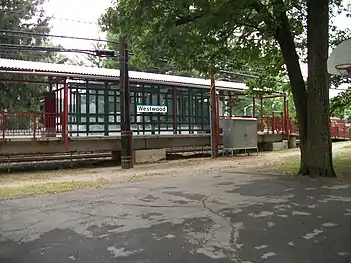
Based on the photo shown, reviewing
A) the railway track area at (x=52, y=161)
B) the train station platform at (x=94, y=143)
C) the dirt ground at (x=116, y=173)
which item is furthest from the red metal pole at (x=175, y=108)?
the dirt ground at (x=116, y=173)

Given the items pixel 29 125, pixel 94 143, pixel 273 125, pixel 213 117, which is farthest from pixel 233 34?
pixel 273 125

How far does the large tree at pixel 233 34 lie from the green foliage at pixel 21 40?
17.2 m

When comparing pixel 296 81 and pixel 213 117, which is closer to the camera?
pixel 296 81

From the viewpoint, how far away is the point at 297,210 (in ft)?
23.2

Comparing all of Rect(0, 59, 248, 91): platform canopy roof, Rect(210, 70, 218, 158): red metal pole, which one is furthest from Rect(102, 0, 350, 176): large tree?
Rect(210, 70, 218, 158): red metal pole

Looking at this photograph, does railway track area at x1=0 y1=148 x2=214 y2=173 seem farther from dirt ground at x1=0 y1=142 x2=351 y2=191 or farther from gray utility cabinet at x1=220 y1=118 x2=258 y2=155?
gray utility cabinet at x1=220 y1=118 x2=258 y2=155

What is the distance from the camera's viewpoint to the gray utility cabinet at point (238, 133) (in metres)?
21.6

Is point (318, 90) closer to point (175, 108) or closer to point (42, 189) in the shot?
point (42, 189)

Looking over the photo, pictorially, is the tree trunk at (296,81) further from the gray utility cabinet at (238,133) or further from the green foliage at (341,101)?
the gray utility cabinet at (238,133)

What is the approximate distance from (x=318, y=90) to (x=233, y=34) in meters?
3.55

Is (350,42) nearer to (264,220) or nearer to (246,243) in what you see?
(246,243)

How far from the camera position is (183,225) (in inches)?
242

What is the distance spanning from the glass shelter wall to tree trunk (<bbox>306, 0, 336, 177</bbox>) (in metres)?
10.8

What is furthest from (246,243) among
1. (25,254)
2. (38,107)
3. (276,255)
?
(38,107)
